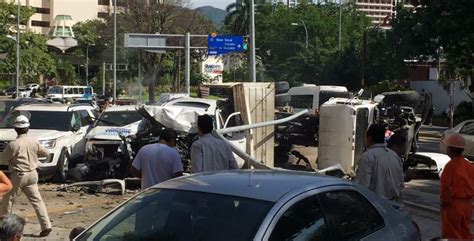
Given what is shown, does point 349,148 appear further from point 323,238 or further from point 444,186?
point 323,238

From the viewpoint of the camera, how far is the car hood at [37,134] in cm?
1452

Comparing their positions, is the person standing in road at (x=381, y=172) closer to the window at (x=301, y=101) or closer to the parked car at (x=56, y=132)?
the parked car at (x=56, y=132)

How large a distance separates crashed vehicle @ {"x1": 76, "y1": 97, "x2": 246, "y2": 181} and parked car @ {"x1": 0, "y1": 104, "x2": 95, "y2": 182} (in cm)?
46

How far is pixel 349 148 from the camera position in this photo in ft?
49.2

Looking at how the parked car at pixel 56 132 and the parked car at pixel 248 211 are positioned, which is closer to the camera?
the parked car at pixel 248 211

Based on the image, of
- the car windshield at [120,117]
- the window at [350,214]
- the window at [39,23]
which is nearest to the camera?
the window at [350,214]

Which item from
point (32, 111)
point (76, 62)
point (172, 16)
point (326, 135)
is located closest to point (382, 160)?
point (326, 135)

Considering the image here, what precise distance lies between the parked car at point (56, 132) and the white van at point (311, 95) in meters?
9.14

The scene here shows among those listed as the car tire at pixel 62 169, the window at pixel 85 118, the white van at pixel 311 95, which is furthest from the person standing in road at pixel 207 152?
the white van at pixel 311 95

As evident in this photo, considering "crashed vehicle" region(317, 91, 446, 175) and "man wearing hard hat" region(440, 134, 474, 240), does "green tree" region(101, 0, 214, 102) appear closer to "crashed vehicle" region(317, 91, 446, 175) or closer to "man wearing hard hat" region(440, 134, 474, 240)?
"crashed vehicle" region(317, 91, 446, 175)

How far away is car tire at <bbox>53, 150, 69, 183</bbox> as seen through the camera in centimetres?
1477

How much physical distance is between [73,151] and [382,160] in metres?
10.3

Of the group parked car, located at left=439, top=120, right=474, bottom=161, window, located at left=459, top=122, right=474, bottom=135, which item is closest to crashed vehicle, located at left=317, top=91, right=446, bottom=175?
parked car, located at left=439, top=120, right=474, bottom=161

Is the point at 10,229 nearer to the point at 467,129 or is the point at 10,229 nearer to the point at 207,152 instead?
the point at 207,152
